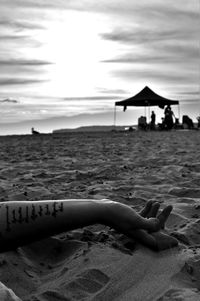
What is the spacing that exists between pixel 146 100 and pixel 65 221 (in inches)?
873

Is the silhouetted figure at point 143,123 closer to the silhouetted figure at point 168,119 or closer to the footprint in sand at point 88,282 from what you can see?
the silhouetted figure at point 168,119

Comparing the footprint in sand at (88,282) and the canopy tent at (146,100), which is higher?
the canopy tent at (146,100)

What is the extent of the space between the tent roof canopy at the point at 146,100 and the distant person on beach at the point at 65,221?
2185 centimetres

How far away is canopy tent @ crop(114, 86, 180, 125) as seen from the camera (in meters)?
24.2

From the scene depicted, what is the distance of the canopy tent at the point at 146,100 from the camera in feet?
79.6

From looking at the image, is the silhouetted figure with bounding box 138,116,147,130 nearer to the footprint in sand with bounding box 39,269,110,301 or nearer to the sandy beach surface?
the sandy beach surface

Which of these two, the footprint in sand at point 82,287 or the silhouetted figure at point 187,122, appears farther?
the silhouetted figure at point 187,122

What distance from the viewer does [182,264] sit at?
2350mm

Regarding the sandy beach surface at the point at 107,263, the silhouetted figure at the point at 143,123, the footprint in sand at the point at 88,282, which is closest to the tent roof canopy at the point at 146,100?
the silhouetted figure at the point at 143,123

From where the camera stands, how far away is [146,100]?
24188 millimetres

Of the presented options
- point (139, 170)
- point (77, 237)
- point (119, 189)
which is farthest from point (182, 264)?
point (139, 170)

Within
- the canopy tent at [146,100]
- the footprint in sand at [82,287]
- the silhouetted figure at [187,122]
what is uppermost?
the canopy tent at [146,100]

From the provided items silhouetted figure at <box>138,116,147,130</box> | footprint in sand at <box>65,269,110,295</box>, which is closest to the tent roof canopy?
silhouetted figure at <box>138,116,147,130</box>

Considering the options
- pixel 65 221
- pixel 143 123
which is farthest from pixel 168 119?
pixel 65 221
